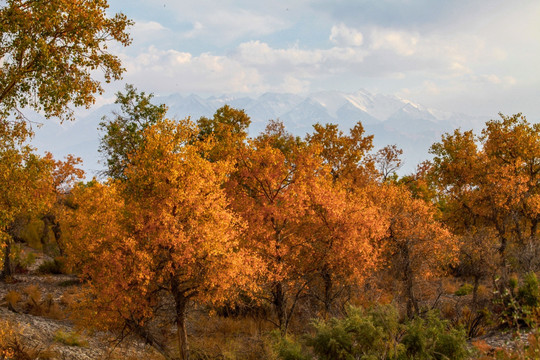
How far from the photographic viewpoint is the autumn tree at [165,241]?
43.2 ft

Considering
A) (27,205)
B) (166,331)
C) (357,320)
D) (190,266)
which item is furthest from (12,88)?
(166,331)

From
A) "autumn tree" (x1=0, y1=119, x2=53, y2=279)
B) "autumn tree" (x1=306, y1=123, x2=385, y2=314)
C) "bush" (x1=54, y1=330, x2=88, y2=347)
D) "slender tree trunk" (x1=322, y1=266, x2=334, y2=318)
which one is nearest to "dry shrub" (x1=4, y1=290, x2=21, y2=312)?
"bush" (x1=54, y1=330, x2=88, y2=347)

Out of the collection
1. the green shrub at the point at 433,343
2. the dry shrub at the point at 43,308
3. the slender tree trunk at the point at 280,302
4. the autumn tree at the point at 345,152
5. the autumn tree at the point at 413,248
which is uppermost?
the autumn tree at the point at 345,152

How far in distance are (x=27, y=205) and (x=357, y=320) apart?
12.2 metres

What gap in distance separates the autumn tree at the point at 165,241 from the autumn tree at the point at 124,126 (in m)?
16.9

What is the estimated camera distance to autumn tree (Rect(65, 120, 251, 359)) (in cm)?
1316

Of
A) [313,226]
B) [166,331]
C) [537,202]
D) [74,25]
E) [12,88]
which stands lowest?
[166,331]

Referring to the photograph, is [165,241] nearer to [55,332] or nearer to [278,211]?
[278,211]

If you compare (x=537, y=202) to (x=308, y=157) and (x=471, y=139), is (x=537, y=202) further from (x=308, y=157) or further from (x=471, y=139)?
(x=308, y=157)

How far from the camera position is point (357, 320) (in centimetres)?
1031

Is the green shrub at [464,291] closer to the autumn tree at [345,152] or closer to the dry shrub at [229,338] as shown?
the autumn tree at [345,152]

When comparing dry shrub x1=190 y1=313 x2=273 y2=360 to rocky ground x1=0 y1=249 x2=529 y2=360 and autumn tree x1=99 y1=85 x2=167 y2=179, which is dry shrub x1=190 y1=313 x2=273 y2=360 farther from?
autumn tree x1=99 y1=85 x2=167 y2=179

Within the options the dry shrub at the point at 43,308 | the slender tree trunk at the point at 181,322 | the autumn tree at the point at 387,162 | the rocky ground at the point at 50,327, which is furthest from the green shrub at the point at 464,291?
the dry shrub at the point at 43,308

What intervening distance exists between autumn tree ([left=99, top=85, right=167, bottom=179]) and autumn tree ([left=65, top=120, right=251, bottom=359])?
16.9 meters
